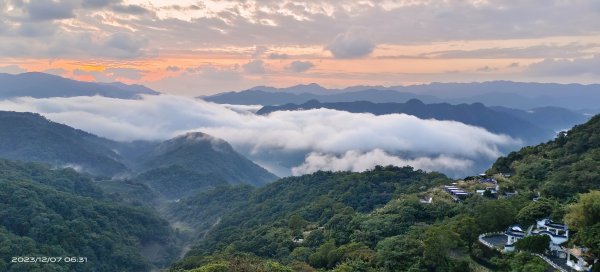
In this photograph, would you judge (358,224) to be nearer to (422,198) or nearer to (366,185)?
(422,198)

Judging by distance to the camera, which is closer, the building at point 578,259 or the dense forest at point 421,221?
the building at point 578,259

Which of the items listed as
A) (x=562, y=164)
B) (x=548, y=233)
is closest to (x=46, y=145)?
(x=562, y=164)

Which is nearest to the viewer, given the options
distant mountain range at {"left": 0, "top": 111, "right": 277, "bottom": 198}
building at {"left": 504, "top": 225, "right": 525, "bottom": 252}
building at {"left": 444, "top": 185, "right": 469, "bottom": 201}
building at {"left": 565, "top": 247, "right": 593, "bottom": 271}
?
building at {"left": 565, "top": 247, "right": 593, "bottom": 271}

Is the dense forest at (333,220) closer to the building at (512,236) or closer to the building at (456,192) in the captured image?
the building at (456,192)

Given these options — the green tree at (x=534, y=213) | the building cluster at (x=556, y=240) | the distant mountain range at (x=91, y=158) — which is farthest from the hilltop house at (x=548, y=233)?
the distant mountain range at (x=91, y=158)

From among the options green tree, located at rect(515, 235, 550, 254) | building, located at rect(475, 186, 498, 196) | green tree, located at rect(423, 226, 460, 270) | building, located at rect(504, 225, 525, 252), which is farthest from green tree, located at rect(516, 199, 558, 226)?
building, located at rect(475, 186, 498, 196)

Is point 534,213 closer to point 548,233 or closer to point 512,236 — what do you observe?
point 512,236

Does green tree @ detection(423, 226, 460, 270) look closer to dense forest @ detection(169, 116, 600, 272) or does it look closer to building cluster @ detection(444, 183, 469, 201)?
dense forest @ detection(169, 116, 600, 272)

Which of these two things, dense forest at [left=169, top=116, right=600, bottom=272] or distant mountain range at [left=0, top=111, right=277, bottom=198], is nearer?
dense forest at [left=169, top=116, right=600, bottom=272]

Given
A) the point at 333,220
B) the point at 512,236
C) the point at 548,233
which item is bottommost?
the point at 333,220

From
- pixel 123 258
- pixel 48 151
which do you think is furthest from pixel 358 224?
pixel 48 151

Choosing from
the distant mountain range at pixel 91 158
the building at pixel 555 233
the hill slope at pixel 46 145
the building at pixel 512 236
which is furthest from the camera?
the distant mountain range at pixel 91 158
